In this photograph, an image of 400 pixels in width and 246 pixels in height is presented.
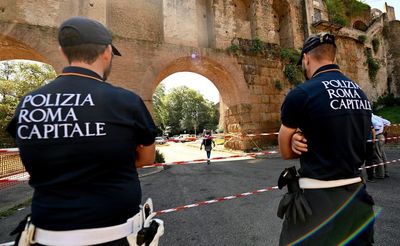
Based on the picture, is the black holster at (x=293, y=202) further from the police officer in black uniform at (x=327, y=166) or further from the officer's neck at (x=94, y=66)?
the officer's neck at (x=94, y=66)

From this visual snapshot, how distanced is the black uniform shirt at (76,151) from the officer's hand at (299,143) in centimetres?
106

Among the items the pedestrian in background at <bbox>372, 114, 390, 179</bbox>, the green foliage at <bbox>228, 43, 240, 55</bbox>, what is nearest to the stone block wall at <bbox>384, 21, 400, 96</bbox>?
the green foliage at <bbox>228, 43, 240, 55</bbox>

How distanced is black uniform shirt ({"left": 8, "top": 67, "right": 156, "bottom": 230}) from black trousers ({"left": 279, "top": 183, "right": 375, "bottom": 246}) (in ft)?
3.62

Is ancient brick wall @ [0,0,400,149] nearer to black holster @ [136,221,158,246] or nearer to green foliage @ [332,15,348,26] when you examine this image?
green foliage @ [332,15,348,26]

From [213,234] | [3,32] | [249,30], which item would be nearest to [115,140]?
[213,234]

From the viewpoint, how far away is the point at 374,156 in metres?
5.51

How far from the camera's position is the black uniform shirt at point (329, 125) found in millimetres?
1440

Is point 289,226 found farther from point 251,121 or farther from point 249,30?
point 249,30

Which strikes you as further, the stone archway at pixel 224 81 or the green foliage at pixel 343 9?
the green foliage at pixel 343 9

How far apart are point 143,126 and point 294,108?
3.23 ft

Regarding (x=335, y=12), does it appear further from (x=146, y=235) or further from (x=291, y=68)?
(x=146, y=235)

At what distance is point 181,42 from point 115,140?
12.6 meters

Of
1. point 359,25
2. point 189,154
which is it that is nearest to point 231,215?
point 189,154

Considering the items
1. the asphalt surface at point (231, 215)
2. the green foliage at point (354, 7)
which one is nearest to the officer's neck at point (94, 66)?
the asphalt surface at point (231, 215)
